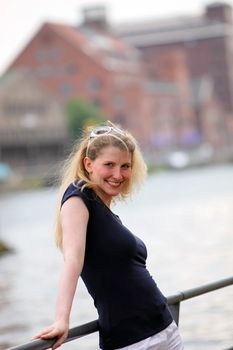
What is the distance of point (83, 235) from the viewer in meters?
2.39

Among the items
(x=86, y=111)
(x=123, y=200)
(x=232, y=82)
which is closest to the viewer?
(x=123, y=200)

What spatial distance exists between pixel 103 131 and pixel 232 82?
387 ft

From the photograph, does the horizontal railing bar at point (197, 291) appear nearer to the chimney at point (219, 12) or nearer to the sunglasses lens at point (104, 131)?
the sunglasses lens at point (104, 131)

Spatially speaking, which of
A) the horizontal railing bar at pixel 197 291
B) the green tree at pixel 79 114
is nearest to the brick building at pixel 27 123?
the green tree at pixel 79 114

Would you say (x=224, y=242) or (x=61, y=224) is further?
(x=224, y=242)

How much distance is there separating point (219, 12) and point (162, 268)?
11350 cm

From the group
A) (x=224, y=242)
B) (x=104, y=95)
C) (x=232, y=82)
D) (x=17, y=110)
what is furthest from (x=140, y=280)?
(x=232, y=82)

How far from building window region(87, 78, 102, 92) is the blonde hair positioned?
89601 mm

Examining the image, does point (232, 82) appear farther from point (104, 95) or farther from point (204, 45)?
point (104, 95)

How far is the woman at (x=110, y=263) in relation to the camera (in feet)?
7.89

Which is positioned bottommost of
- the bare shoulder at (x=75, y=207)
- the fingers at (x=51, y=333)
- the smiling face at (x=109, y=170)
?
the fingers at (x=51, y=333)

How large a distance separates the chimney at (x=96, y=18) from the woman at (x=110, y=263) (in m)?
107

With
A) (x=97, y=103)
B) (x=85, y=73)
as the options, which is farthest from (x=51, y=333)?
(x=85, y=73)

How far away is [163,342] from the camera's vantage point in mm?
2428
